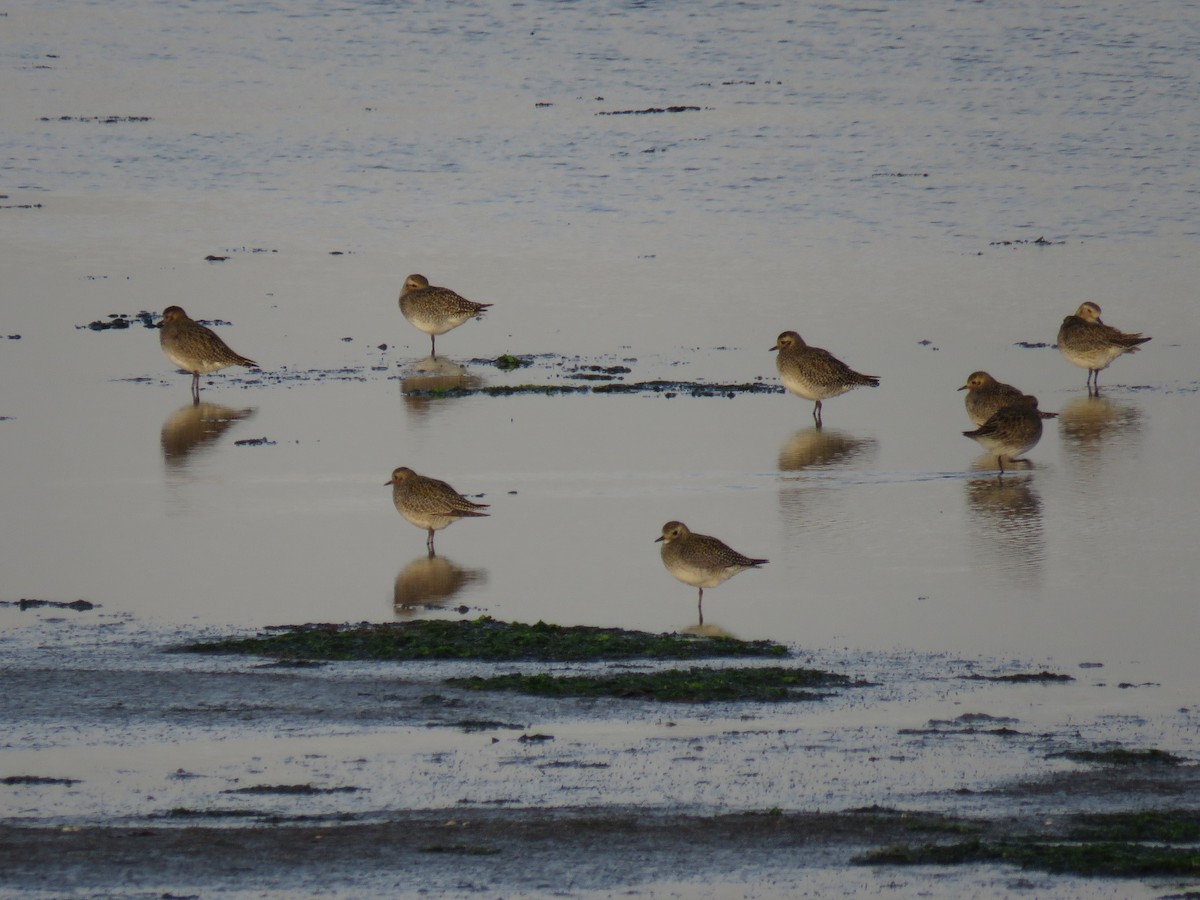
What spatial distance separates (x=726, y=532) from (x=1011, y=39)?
33402 mm

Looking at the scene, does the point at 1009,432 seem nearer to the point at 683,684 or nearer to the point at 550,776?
the point at 683,684

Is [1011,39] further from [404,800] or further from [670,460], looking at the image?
[404,800]

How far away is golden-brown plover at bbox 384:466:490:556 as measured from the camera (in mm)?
13352

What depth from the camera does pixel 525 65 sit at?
43781 millimetres

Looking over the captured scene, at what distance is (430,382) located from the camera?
19078 millimetres

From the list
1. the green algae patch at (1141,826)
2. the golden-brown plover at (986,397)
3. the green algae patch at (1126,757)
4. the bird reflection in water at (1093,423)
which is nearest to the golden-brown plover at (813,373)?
the golden-brown plover at (986,397)

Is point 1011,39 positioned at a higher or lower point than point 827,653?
higher

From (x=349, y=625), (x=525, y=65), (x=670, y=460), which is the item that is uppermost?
(x=525, y=65)

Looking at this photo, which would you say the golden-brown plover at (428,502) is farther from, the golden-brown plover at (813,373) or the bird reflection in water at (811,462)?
the golden-brown plover at (813,373)

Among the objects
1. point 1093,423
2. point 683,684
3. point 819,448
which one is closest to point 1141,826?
point 683,684

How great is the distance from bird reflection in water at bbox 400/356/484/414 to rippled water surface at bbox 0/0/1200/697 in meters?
0.11

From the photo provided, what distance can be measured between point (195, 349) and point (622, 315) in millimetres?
5096

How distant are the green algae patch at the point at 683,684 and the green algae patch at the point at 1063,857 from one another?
2215mm

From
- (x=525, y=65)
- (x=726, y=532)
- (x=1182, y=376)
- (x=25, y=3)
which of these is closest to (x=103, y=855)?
(x=726, y=532)
